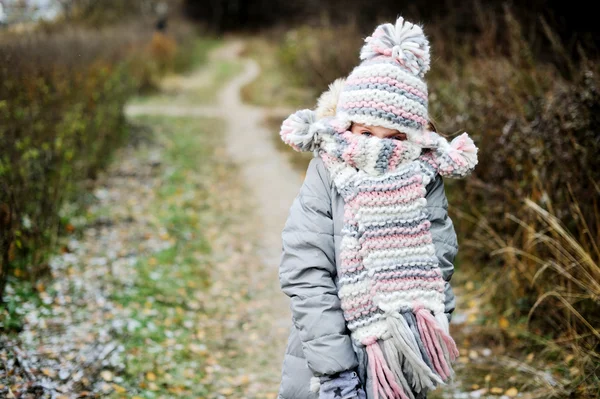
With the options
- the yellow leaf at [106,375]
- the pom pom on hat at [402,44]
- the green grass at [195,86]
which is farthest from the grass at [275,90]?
the pom pom on hat at [402,44]

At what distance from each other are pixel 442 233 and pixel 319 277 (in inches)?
19.8

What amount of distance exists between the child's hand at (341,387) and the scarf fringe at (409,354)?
0.06 m

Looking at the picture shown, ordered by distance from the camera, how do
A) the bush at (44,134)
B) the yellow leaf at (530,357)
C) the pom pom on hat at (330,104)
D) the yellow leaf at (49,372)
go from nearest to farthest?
the pom pom on hat at (330,104), the yellow leaf at (49,372), the yellow leaf at (530,357), the bush at (44,134)

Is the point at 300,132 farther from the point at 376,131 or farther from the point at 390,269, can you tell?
the point at 390,269

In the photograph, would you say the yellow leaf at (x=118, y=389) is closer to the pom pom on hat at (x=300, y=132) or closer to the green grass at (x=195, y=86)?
the pom pom on hat at (x=300, y=132)

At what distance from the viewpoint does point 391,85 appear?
6.69ft

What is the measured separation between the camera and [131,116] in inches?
495

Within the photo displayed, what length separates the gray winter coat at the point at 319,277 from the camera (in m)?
1.95

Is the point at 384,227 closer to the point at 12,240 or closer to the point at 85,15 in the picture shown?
the point at 12,240

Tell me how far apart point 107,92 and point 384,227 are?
7628mm

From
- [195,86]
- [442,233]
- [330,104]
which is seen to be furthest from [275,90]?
[442,233]

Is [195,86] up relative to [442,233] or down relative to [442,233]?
up

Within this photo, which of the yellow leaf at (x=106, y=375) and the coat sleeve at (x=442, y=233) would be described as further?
the yellow leaf at (x=106, y=375)

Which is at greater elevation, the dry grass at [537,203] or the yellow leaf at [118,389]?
the dry grass at [537,203]
